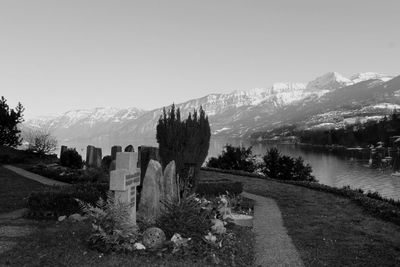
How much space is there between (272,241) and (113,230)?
5.75 meters

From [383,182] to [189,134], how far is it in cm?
5431

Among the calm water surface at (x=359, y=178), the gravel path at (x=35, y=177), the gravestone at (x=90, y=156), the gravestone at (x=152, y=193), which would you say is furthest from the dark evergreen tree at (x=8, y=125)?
the calm water surface at (x=359, y=178)

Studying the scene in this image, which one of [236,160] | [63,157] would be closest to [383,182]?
[236,160]

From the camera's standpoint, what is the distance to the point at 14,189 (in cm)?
2509

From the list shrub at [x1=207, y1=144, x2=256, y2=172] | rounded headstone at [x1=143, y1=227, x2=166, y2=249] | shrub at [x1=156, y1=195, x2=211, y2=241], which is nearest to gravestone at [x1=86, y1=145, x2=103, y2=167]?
shrub at [x1=207, y1=144, x2=256, y2=172]

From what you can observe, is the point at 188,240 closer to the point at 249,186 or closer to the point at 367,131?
the point at 249,186

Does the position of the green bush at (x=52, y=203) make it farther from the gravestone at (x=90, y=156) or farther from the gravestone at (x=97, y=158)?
the gravestone at (x=90, y=156)

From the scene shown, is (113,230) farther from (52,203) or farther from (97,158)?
(97,158)

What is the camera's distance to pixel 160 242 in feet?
35.0

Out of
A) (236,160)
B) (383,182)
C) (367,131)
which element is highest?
(367,131)


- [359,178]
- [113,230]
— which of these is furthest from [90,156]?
[359,178]

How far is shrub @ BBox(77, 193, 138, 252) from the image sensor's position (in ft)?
34.4

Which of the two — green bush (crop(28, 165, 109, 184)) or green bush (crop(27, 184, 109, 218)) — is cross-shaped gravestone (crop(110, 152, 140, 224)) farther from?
green bush (crop(28, 165, 109, 184))

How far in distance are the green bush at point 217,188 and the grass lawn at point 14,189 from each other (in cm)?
955
